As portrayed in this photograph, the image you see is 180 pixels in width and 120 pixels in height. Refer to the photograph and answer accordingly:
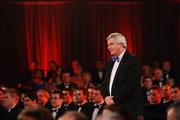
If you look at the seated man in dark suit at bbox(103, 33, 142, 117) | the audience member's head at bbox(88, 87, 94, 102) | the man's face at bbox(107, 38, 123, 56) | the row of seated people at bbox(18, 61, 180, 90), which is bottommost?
the row of seated people at bbox(18, 61, 180, 90)

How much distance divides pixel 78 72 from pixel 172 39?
3.94 m

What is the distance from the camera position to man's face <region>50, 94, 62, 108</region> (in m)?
9.84

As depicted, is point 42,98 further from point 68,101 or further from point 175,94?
point 175,94

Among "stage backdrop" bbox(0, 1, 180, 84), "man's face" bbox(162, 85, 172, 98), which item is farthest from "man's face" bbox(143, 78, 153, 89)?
"stage backdrop" bbox(0, 1, 180, 84)

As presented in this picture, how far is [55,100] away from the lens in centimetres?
988

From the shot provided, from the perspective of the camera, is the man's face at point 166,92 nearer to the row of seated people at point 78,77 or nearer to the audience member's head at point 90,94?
the audience member's head at point 90,94

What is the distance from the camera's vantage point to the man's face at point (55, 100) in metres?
9.84

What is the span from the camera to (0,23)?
16281mm

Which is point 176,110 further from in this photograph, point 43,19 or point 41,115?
point 43,19

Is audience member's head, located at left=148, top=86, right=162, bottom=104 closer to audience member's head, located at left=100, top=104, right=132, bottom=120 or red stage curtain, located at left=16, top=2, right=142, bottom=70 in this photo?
audience member's head, located at left=100, top=104, right=132, bottom=120

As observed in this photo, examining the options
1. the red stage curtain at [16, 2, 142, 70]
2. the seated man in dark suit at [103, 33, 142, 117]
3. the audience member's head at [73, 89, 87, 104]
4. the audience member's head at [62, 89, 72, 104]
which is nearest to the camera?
the seated man in dark suit at [103, 33, 142, 117]

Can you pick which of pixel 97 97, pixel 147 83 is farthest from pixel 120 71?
pixel 147 83

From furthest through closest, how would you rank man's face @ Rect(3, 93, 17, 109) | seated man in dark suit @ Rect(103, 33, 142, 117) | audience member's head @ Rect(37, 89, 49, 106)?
1. audience member's head @ Rect(37, 89, 49, 106)
2. man's face @ Rect(3, 93, 17, 109)
3. seated man in dark suit @ Rect(103, 33, 142, 117)

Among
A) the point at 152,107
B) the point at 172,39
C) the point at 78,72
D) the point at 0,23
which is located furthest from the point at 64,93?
the point at 172,39
